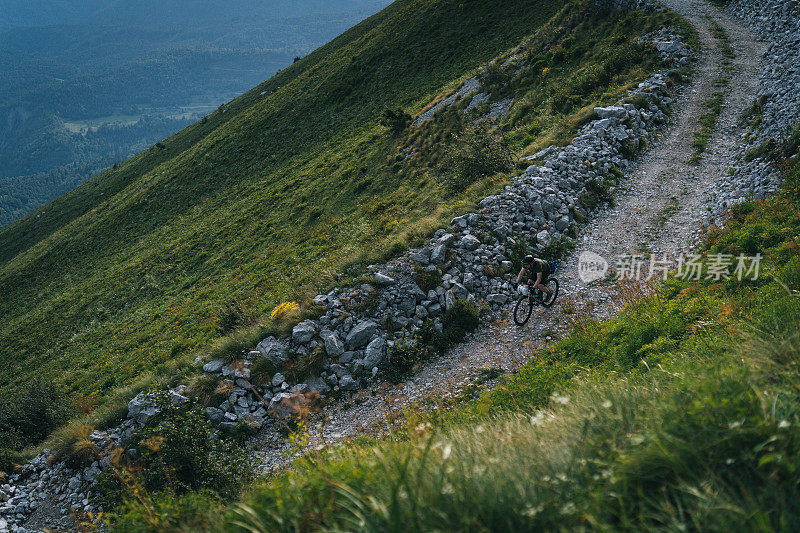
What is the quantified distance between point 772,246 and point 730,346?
5.79m

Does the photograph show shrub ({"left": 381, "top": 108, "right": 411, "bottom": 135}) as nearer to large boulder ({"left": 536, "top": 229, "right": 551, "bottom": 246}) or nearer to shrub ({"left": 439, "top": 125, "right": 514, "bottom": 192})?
→ shrub ({"left": 439, "top": 125, "right": 514, "bottom": 192})

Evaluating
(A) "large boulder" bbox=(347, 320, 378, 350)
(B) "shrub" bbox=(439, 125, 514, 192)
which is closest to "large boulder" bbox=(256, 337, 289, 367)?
(A) "large boulder" bbox=(347, 320, 378, 350)

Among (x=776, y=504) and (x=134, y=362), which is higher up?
(x=134, y=362)

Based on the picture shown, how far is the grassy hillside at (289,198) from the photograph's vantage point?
2006cm

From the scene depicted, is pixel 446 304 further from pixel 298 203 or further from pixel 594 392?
Answer: pixel 298 203

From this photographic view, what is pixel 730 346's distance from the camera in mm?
5559

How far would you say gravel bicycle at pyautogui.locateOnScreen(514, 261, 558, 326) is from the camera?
1131 cm

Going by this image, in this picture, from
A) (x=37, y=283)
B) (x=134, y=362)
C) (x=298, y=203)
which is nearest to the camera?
(x=134, y=362)

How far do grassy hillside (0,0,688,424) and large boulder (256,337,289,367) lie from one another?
283 cm

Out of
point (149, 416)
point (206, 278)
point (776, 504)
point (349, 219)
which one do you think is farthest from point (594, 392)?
point (206, 278)

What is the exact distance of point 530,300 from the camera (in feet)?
37.7

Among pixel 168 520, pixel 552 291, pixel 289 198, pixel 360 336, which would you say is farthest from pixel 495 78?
pixel 168 520

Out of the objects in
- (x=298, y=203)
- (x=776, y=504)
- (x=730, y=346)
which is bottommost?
(x=730, y=346)

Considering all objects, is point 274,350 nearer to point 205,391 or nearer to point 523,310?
point 205,391
